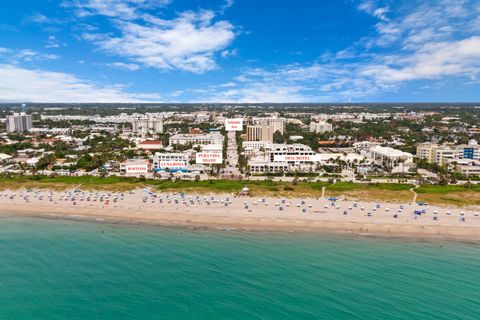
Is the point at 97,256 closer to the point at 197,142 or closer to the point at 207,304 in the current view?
the point at 207,304

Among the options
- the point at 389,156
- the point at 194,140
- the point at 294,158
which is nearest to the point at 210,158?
the point at 294,158

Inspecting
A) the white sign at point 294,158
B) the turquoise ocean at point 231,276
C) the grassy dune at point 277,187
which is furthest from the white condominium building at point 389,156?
the turquoise ocean at point 231,276

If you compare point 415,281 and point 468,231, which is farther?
point 468,231

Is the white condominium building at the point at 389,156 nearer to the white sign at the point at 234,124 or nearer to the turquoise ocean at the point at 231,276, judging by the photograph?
the turquoise ocean at the point at 231,276

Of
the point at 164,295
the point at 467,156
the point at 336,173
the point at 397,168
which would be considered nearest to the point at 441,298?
the point at 164,295

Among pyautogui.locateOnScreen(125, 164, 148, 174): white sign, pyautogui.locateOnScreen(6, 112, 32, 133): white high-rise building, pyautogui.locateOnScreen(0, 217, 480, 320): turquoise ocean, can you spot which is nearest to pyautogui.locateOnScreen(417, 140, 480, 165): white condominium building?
pyautogui.locateOnScreen(0, 217, 480, 320): turquoise ocean

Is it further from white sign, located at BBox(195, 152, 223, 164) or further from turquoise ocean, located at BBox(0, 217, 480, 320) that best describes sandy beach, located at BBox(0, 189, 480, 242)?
white sign, located at BBox(195, 152, 223, 164)

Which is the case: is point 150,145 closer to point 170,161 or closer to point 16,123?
point 170,161
